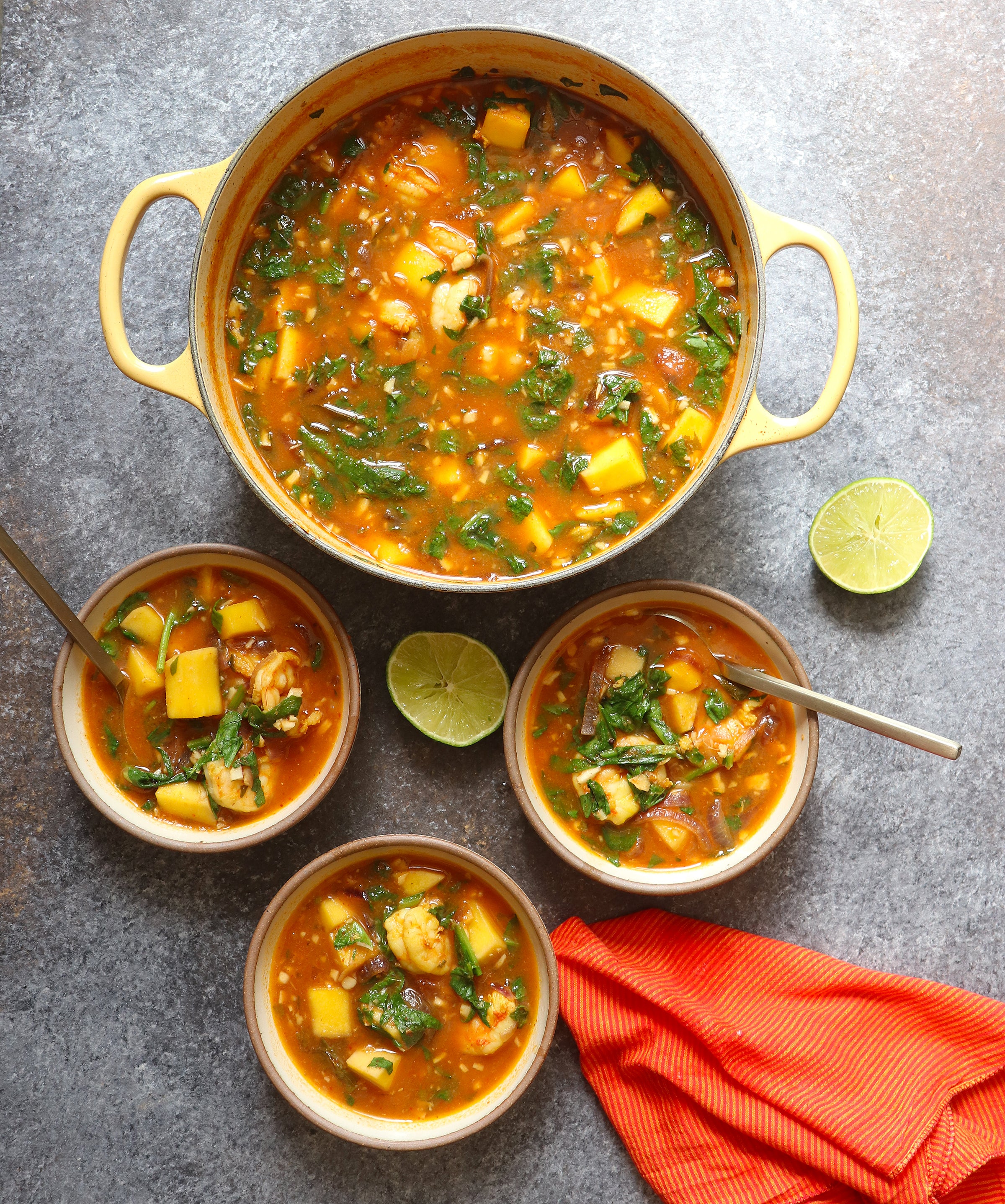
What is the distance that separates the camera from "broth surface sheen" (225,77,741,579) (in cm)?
268

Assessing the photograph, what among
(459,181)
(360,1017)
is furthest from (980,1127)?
(459,181)

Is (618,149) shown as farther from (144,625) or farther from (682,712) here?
(144,625)

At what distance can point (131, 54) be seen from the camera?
309 centimetres

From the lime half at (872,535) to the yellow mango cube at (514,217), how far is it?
4.25 feet

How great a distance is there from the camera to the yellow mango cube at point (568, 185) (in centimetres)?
269

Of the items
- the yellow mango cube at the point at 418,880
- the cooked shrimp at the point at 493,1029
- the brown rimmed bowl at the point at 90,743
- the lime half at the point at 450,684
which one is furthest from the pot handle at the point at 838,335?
the cooked shrimp at the point at 493,1029

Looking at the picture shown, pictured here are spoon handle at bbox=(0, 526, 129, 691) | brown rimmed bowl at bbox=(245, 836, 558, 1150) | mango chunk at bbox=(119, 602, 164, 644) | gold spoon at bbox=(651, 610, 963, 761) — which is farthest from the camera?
mango chunk at bbox=(119, 602, 164, 644)

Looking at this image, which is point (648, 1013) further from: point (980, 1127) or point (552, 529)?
point (552, 529)

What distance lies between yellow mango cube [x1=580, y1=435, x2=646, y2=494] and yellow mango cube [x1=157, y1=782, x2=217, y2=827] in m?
1.49

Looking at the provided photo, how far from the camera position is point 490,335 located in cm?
269

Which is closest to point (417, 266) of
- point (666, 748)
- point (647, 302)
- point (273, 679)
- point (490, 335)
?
point (490, 335)

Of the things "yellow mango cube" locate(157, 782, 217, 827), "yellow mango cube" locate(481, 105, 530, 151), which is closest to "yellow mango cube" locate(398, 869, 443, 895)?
"yellow mango cube" locate(157, 782, 217, 827)

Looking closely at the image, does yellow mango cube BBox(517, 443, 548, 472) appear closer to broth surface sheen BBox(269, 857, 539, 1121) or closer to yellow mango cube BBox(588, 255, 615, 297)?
yellow mango cube BBox(588, 255, 615, 297)

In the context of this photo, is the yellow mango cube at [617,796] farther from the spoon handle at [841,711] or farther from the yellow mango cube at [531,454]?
the yellow mango cube at [531,454]
